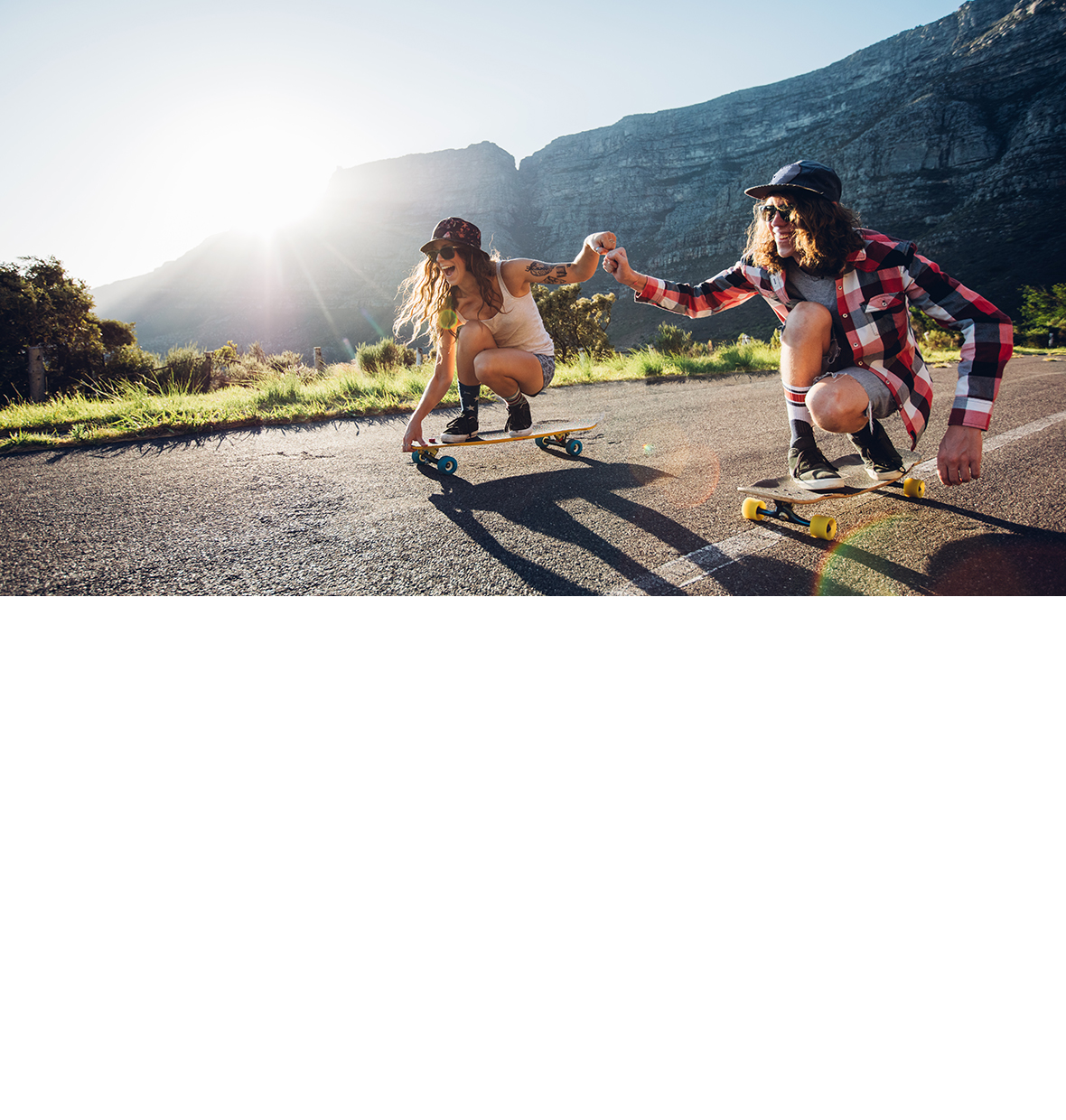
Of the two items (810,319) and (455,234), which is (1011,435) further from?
(455,234)

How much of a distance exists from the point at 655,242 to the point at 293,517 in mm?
74771

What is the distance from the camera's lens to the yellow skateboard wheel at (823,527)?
214 cm

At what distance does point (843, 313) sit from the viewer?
7.59ft

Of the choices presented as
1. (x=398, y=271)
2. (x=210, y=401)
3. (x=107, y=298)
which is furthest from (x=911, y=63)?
(x=107, y=298)

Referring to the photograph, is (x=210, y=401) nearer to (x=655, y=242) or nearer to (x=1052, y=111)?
(x=1052, y=111)

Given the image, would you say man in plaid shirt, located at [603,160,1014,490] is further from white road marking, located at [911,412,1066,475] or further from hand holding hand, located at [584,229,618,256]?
white road marking, located at [911,412,1066,475]

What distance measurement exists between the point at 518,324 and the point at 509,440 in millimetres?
777

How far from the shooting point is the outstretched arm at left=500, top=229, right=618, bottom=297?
10.1 ft

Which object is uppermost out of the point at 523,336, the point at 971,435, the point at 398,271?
the point at 398,271

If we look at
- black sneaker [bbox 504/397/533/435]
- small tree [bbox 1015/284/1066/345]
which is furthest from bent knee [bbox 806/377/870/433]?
small tree [bbox 1015/284/1066/345]

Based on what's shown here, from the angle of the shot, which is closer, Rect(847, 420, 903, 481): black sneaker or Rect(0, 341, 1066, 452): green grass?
Rect(847, 420, 903, 481): black sneaker

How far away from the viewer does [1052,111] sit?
43344mm

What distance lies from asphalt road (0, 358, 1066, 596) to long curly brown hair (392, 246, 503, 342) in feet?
3.03

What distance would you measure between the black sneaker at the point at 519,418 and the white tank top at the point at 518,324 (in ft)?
1.16
